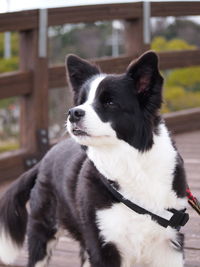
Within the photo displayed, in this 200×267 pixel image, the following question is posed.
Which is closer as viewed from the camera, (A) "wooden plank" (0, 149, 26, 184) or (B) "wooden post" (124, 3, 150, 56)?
(A) "wooden plank" (0, 149, 26, 184)

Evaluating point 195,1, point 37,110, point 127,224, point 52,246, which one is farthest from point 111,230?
point 195,1

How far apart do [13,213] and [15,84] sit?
1.88m

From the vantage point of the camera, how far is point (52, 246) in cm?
379

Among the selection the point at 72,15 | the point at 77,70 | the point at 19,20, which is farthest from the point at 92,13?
the point at 77,70

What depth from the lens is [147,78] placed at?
122 inches

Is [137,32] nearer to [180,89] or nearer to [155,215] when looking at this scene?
[155,215]

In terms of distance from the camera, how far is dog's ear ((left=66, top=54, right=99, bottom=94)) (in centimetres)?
336

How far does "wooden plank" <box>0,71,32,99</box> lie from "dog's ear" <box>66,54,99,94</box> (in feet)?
7.08

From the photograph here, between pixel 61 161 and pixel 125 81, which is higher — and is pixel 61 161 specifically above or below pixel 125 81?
below

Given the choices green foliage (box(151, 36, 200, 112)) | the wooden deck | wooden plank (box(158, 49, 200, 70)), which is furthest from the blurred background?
the wooden deck

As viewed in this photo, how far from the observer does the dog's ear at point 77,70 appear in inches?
132

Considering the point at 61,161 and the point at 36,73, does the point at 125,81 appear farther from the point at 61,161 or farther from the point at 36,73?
Result: the point at 36,73

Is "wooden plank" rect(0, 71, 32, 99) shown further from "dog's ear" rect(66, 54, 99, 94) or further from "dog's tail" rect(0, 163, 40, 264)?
"dog's ear" rect(66, 54, 99, 94)

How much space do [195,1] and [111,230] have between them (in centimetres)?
484
